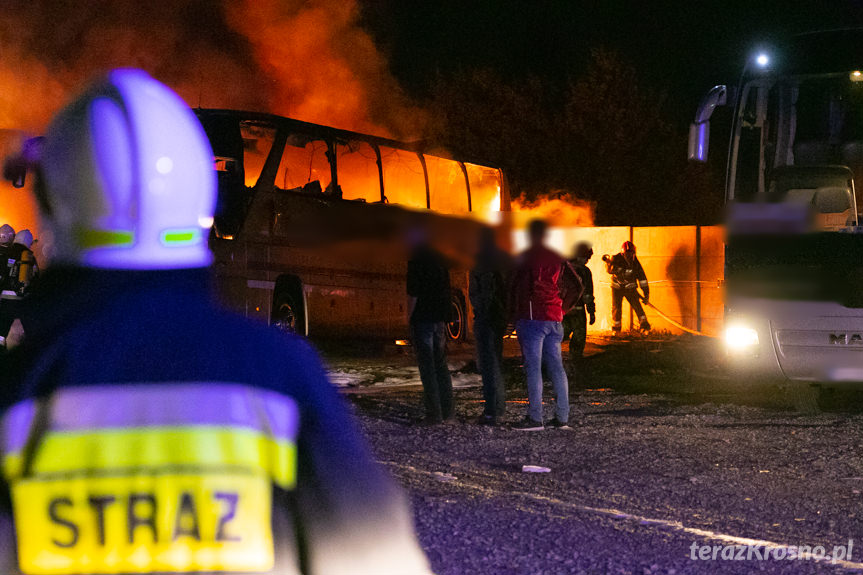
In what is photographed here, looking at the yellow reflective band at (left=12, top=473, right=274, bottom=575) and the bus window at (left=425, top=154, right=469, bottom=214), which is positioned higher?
the bus window at (left=425, top=154, right=469, bottom=214)

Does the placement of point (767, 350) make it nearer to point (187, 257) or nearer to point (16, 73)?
point (187, 257)

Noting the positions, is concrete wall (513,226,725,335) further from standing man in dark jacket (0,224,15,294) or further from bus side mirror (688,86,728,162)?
standing man in dark jacket (0,224,15,294)

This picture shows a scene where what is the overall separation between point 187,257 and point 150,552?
427 mm

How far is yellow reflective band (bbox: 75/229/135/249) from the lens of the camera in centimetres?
165

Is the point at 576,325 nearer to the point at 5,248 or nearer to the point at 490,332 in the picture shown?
the point at 490,332

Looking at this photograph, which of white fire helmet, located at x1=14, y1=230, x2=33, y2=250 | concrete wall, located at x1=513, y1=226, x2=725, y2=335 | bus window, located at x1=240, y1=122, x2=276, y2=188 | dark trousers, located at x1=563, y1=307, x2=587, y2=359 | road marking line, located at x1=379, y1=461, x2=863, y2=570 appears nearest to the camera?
road marking line, located at x1=379, y1=461, x2=863, y2=570

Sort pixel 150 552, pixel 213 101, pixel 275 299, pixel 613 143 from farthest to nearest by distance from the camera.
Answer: pixel 613 143 < pixel 213 101 < pixel 275 299 < pixel 150 552

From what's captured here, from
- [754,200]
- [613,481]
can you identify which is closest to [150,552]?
[613,481]

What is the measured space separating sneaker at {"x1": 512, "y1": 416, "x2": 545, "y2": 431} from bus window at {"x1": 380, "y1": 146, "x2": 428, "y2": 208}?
9803 mm

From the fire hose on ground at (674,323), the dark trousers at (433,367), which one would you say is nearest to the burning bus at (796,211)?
the dark trousers at (433,367)

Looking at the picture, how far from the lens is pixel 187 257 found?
5.52 feet

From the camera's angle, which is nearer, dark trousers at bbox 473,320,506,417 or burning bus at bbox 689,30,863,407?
dark trousers at bbox 473,320,506,417

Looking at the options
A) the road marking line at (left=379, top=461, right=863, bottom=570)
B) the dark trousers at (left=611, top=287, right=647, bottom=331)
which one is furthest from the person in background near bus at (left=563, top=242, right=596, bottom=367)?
the dark trousers at (left=611, top=287, right=647, bottom=331)

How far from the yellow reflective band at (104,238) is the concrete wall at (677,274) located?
22.3 metres
